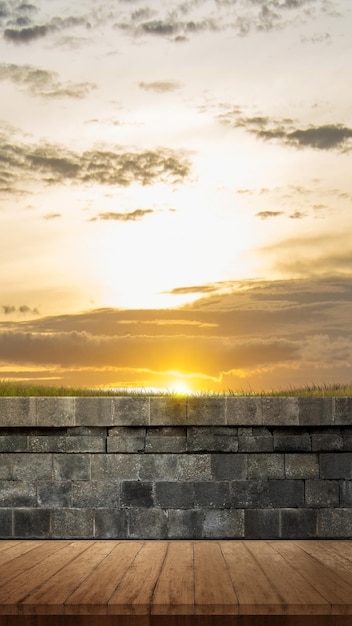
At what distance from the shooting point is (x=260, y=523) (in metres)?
7.27

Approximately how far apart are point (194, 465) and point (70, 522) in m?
1.14

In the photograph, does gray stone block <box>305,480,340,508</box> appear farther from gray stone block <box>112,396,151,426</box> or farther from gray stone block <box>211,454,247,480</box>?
gray stone block <box>112,396,151,426</box>

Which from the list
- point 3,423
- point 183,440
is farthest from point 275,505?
point 3,423

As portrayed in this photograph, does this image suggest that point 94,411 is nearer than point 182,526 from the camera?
No

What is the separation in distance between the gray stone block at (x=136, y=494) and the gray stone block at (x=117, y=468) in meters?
0.06

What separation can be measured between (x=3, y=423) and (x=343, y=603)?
394 cm

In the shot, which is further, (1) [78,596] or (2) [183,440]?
(2) [183,440]

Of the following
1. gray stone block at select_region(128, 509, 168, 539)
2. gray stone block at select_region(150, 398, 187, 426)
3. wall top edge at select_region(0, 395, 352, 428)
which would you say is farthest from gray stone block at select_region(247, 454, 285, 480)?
gray stone block at select_region(128, 509, 168, 539)

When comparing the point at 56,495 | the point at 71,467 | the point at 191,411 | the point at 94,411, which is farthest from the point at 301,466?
the point at 56,495

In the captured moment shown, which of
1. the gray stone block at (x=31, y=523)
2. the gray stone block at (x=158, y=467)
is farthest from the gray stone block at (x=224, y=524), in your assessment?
the gray stone block at (x=31, y=523)

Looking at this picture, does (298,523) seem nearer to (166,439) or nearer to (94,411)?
(166,439)

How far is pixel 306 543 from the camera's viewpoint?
6934mm

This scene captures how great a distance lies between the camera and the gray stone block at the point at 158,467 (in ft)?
23.9

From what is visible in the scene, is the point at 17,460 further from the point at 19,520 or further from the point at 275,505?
the point at 275,505
